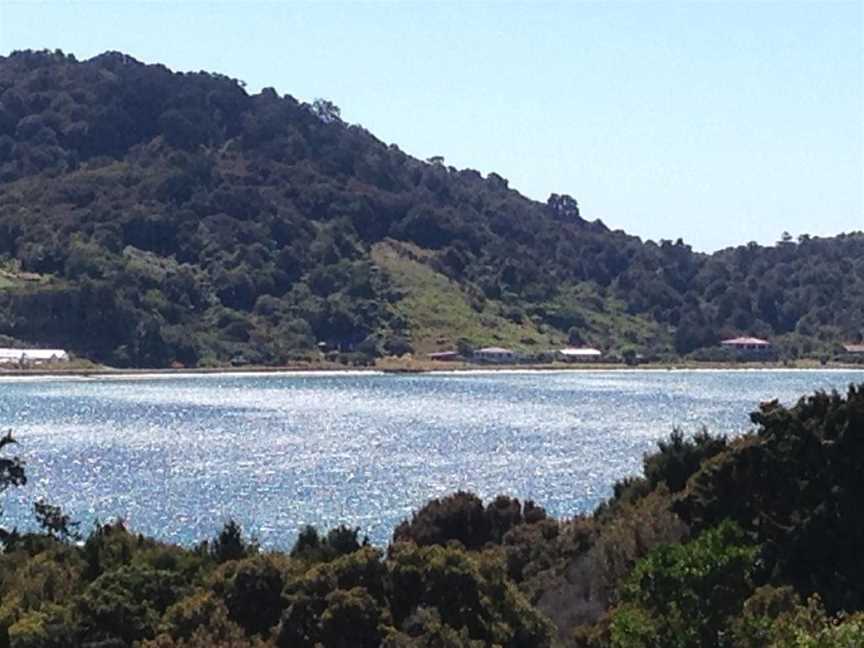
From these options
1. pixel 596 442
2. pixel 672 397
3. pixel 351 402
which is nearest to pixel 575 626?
pixel 596 442

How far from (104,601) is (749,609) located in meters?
12.9

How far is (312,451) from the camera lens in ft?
419

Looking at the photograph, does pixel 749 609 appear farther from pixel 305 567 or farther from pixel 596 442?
pixel 596 442

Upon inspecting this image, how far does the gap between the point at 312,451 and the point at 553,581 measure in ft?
275

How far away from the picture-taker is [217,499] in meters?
97.0

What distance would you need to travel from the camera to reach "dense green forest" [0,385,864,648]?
30828 millimetres

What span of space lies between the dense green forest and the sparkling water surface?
117 ft

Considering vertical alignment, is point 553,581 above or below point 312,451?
above

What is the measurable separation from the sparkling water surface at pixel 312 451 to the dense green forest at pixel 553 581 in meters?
35.6

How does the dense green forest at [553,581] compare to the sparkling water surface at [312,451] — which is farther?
the sparkling water surface at [312,451]

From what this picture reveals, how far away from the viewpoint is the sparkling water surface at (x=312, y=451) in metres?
92.2

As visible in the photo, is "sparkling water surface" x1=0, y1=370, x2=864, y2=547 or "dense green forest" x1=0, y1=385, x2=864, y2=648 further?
"sparkling water surface" x1=0, y1=370, x2=864, y2=547

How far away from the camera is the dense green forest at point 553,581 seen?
101 ft

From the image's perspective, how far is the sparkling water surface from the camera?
9219 centimetres
